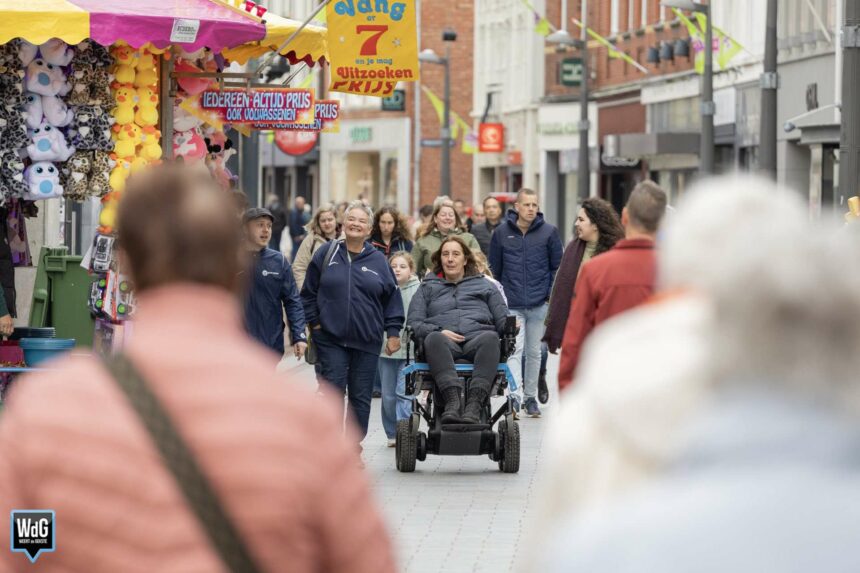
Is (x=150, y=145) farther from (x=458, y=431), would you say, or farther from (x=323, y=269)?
(x=458, y=431)

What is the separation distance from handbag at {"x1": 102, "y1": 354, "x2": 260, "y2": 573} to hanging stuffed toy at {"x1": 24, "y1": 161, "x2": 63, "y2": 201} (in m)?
9.28

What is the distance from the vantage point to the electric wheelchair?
41.3 feet

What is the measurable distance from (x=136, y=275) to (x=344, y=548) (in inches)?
22.3

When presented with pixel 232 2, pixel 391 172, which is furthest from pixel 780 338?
pixel 391 172

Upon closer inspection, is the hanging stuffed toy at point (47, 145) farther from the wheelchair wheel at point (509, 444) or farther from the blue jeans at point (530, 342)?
the blue jeans at point (530, 342)

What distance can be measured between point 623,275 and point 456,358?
176 inches

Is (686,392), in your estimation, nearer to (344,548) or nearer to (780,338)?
(780,338)

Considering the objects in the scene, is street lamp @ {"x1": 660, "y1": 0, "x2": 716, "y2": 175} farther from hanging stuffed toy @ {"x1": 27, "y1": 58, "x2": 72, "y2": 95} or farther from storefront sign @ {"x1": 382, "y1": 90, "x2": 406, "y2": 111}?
storefront sign @ {"x1": 382, "y1": 90, "x2": 406, "y2": 111}

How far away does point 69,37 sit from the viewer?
11.3m

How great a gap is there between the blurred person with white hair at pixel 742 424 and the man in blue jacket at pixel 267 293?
941cm

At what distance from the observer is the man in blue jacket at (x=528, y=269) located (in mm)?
16453

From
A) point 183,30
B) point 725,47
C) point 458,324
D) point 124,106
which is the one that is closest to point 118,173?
point 124,106

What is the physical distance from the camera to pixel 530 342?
54.4ft

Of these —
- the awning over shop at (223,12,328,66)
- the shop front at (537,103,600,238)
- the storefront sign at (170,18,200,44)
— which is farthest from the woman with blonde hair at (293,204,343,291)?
the shop front at (537,103,600,238)
